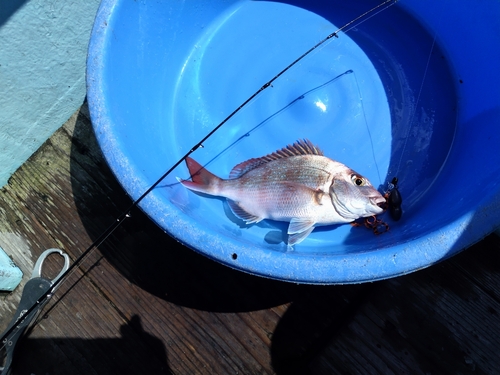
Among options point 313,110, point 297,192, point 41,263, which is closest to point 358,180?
point 297,192

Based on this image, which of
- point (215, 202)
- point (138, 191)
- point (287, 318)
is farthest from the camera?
point (287, 318)

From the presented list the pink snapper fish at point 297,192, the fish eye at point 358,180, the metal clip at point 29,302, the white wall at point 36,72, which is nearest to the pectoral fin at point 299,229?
the pink snapper fish at point 297,192

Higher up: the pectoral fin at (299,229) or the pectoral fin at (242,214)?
the pectoral fin at (242,214)

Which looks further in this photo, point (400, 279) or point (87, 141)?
point (87, 141)

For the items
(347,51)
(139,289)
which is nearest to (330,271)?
(139,289)

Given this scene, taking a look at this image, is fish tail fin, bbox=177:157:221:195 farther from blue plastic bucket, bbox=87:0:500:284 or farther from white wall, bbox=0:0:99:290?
white wall, bbox=0:0:99:290

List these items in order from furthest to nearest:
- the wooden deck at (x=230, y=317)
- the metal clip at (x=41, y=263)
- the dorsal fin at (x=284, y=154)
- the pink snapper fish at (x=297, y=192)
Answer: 1. the metal clip at (x=41, y=263)
2. the wooden deck at (x=230, y=317)
3. the dorsal fin at (x=284, y=154)
4. the pink snapper fish at (x=297, y=192)

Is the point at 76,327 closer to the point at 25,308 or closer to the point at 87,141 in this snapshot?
the point at 25,308

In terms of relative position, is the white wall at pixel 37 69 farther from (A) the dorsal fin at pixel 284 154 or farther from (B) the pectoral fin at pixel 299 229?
(B) the pectoral fin at pixel 299 229
